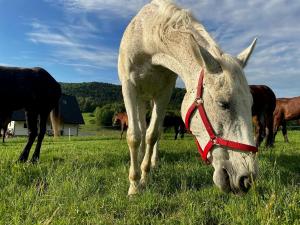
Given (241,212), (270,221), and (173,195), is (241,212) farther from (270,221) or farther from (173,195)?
(173,195)

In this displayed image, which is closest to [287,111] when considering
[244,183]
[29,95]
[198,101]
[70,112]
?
[29,95]

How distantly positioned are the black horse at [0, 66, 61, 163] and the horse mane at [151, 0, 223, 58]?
4085mm

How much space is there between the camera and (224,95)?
9.93 ft

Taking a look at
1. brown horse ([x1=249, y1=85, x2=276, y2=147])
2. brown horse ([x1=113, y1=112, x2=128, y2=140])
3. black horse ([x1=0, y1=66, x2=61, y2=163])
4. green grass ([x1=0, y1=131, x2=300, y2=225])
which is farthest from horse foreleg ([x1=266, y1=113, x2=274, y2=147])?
brown horse ([x1=113, y1=112, x2=128, y2=140])

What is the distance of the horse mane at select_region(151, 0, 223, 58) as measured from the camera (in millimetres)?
3625

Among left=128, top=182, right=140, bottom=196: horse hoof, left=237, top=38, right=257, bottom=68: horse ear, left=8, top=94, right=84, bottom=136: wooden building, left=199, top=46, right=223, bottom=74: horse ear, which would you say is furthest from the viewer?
left=8, top=94, right=84, bottom=136: wooden building

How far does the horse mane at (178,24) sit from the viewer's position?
3.62 m

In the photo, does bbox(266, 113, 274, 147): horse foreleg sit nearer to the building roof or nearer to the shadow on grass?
the shadow on grass

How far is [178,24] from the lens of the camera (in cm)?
399

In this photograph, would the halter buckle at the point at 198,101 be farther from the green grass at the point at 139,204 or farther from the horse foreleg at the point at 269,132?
the horse foreleg at the point at 269,132

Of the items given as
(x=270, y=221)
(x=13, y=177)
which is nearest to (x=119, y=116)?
(x=13, y=177)

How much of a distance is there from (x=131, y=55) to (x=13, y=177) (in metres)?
2.27

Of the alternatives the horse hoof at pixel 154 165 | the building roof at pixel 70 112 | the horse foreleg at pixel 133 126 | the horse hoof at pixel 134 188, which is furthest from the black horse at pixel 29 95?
the building roof at pixel 70 112

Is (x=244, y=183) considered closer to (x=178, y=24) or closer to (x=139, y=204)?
(x=139, y=204)
